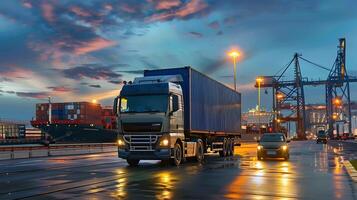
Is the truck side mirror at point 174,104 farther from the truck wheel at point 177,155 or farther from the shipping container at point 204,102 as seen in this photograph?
the shipping container at point 204,102

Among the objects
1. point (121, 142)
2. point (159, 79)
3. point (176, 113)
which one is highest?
point (159, 79)

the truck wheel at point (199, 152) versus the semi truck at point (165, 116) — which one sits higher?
the semi truck at point (165, 116)

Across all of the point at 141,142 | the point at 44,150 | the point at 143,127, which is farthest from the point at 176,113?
the point at 44,150

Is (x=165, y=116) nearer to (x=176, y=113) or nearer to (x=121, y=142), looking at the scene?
(x=176, y=113)

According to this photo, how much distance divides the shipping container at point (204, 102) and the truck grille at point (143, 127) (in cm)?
264

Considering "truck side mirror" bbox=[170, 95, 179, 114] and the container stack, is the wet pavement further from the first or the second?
the container stack

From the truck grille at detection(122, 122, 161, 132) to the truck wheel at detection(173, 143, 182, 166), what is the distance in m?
1.63

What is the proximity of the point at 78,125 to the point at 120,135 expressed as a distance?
58042 mm

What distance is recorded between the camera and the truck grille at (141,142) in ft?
67.6

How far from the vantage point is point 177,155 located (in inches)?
858

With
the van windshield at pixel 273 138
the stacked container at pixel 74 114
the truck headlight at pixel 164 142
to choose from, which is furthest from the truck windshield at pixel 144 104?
the stacked container at pixel 74 114

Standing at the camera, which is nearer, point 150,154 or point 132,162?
point 150,154

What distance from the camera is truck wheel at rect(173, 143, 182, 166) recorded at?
70.4ft

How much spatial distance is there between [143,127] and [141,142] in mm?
671
